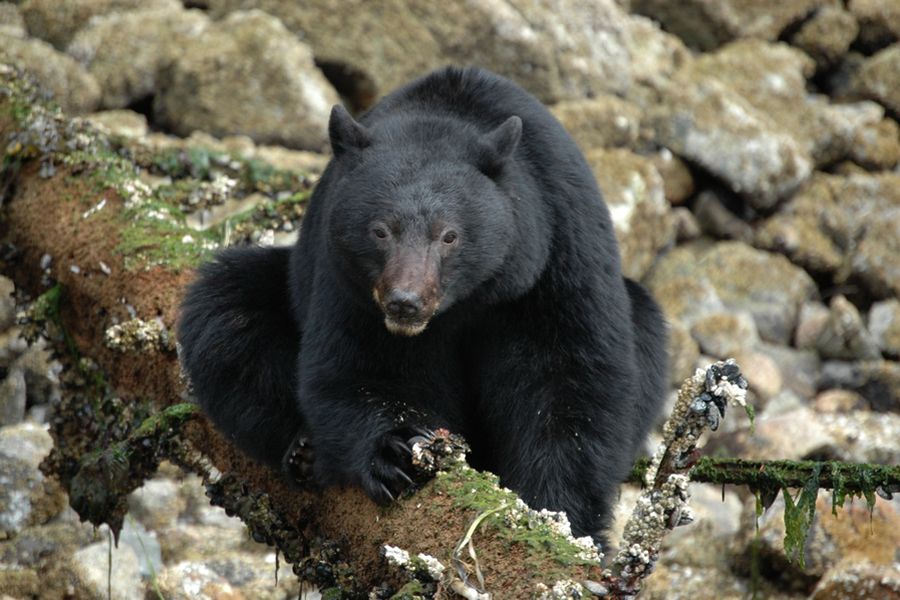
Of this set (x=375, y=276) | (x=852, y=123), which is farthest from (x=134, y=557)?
(x=852, y=123)

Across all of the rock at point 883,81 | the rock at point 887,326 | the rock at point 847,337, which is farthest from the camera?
the rock at point 883,81

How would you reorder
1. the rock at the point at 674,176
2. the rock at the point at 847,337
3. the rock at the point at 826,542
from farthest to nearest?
the rock at the point at 674,176, the rock at the point at 847,337, the rock at the point at 826,542

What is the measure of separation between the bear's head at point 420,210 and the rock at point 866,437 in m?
5.54

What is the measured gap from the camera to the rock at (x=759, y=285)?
12562mm

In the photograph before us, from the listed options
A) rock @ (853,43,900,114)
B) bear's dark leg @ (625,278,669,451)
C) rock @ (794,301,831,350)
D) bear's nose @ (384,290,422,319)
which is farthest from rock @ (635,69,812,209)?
bear's nose @ (384,290,422,319)

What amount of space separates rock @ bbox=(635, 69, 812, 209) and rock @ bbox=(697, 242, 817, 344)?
2.28 ft

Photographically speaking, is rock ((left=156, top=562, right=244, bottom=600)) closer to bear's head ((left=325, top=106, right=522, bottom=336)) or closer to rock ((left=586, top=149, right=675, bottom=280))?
bear's head ((left=325, top=106, right=522, bottom=336))

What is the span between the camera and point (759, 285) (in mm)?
12742

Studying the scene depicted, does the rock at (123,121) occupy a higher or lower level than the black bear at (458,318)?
lower

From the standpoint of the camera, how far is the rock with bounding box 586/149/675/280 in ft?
37.5

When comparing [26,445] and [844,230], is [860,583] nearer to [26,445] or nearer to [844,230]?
[26,445]

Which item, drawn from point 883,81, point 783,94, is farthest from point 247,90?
point 883,81

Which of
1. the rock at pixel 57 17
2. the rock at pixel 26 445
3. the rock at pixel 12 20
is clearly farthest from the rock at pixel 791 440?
the rock at pixel 12 20

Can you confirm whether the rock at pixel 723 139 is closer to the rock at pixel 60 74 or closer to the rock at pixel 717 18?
the rock at pixel 717 18
